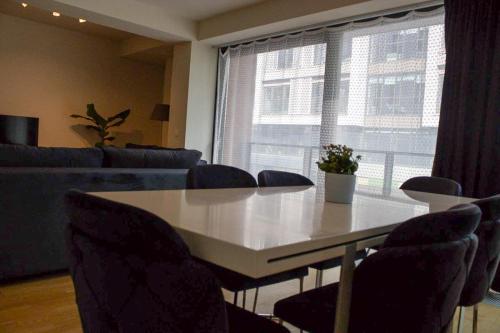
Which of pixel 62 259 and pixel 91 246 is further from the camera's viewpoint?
pixel 62 259

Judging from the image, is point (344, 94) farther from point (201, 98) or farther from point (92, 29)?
point (92, 29)

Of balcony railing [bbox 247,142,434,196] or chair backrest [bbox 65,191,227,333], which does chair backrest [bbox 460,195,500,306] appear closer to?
chair backrest [bbox 65,191,227,333]

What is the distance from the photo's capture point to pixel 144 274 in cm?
75

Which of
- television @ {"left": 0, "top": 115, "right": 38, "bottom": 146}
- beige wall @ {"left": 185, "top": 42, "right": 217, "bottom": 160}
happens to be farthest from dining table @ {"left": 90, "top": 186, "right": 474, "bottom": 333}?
television @ {"left": 0, "top": 115, "right": 38, "bottom": 146}

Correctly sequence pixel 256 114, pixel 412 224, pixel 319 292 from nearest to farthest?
1. pixel 412 224
2. pixel 319 292
3. pixel 256 114

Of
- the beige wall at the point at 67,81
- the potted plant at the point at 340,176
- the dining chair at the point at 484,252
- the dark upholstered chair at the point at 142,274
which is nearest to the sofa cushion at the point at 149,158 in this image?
the potted plant at the point at 340,176

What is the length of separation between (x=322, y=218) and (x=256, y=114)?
13.5 ft

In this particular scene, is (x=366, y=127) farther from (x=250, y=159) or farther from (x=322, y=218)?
(x=322, y=218)

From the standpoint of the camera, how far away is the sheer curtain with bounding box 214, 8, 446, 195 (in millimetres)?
3645

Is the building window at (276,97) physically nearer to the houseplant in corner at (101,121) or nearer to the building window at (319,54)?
the building window at (319,54)

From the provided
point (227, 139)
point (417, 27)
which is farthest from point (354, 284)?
point (227, 139)

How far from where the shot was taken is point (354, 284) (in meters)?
1.08

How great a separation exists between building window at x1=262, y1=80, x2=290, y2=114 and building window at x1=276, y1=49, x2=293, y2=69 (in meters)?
0.19

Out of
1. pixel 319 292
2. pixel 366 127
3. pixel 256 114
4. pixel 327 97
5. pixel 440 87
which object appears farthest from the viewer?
pixel 256 114
